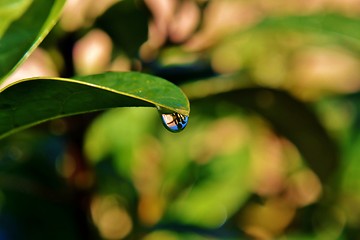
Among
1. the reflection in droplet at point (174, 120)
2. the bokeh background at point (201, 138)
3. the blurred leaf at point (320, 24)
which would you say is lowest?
the bokeh background at point (201, 138)

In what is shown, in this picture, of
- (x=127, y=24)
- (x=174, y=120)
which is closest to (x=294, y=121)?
(x=127, y=24)

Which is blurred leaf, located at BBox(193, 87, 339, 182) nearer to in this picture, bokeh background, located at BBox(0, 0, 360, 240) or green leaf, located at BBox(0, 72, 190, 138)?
bokeh background, located at BBox(0, 0, 360, 240)

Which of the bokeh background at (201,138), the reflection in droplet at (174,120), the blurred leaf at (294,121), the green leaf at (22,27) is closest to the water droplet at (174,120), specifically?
the reflection in droplet at (174,120)

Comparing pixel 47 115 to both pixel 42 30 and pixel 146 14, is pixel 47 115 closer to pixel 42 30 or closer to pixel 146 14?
pixel 42 30

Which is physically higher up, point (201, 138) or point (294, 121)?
point (294, 121)

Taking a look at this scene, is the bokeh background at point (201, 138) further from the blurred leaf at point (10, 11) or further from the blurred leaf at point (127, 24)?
the blurred leaf at point (10, 11)

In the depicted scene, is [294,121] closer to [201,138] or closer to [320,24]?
A: [320,24]

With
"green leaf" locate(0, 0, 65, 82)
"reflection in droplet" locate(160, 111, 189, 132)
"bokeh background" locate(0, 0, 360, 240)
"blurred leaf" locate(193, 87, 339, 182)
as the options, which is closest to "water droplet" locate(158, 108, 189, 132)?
"reflection in droplet" locate(160, 111, 189, 132)
